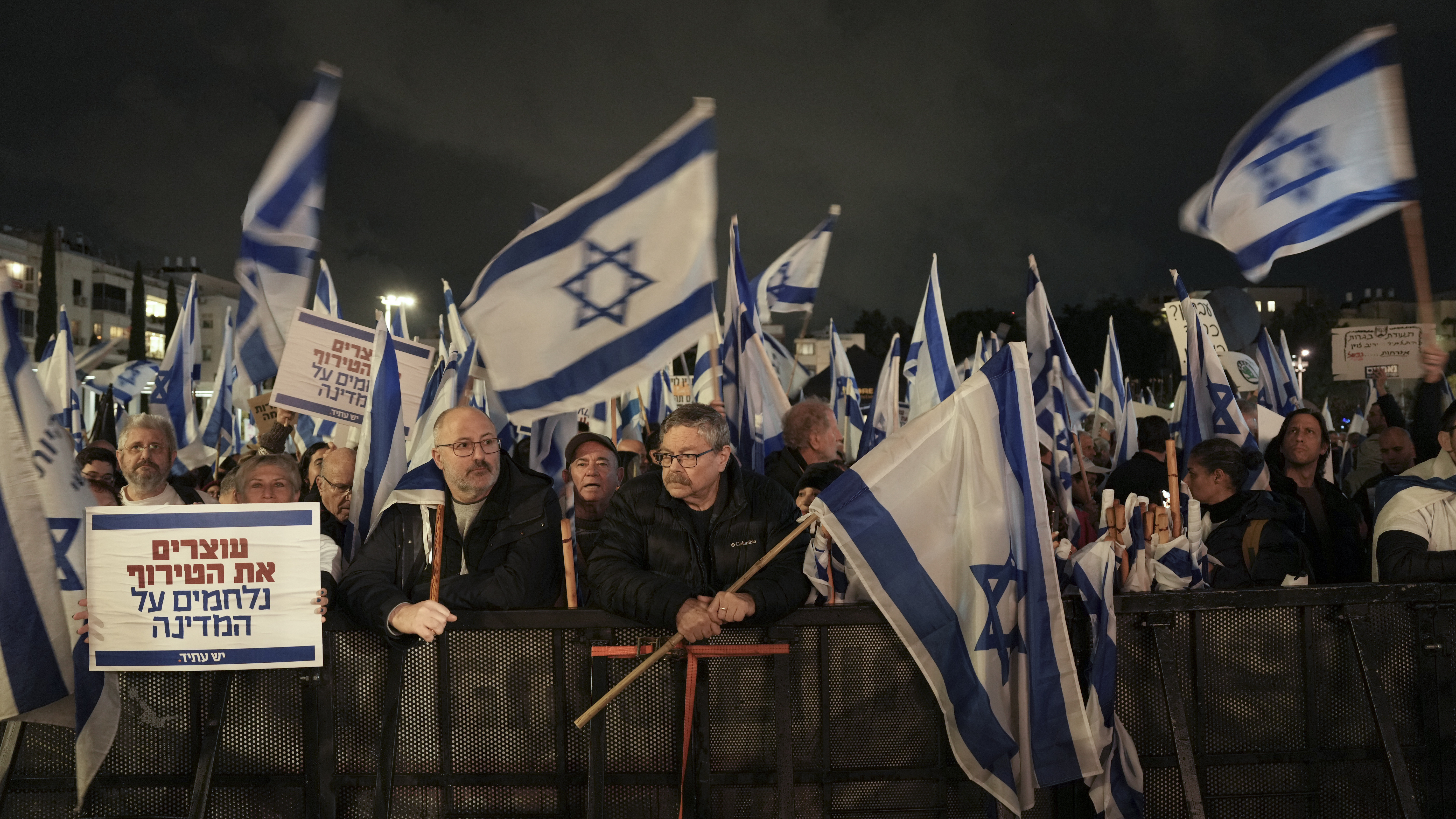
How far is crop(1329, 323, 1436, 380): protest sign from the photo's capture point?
11.7 metres

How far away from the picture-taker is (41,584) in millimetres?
3871

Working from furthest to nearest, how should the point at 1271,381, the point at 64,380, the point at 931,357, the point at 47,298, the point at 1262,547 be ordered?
the point at 47,298 → the point at 1271,381 → the point at 64,380 → the point at 931,357 → the point at 1262,547

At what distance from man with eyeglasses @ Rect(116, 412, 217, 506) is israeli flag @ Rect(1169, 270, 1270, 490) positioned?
7.04 metres

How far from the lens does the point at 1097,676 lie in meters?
3.91

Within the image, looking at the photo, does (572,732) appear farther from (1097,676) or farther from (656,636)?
(1097,676)

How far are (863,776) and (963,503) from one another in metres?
1.09

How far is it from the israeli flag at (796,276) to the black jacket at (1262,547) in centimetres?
866

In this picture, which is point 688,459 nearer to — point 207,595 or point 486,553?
point 486,553

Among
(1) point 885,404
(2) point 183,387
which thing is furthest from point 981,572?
(2) point 183,387

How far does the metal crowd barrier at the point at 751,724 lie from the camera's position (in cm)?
386

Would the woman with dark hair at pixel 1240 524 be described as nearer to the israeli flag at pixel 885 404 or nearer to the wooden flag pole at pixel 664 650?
the wooden flag pole at pixel 664 650

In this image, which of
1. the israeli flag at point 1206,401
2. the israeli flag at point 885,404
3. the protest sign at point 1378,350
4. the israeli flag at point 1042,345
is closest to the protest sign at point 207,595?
the israeli flag at point 885,404

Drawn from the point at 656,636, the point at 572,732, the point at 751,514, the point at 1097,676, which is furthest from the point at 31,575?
the point at 1097,676

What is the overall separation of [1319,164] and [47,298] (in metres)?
76.3
